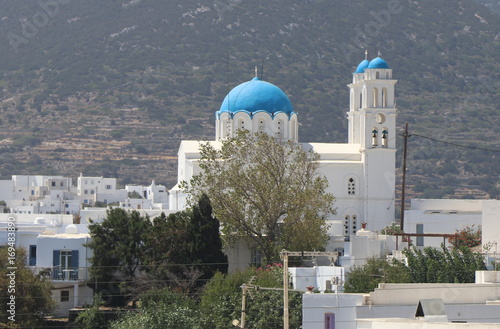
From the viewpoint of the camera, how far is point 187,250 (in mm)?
37750

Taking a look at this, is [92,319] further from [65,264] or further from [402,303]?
[402,303]

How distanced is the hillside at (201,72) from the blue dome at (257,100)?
46.8m

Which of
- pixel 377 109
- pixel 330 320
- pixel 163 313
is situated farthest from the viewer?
pixel 377 109

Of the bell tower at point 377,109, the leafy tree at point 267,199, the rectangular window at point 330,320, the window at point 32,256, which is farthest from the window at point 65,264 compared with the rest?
the bell tower at point 377,109

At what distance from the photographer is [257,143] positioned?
4356cm

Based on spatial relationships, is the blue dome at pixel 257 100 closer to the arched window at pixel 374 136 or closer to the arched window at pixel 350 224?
the arched window at pixel 374 136

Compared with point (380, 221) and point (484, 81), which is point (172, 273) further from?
point (484, 81)

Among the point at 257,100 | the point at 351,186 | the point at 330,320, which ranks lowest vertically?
the point at 330,320

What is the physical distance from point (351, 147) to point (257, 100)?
5001 mm

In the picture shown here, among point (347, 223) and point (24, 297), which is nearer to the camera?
point (24, 297)

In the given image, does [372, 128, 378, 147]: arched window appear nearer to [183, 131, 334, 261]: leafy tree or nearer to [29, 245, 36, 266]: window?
[183, 131, 334, 261]: leafy tree

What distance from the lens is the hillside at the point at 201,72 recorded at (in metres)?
112

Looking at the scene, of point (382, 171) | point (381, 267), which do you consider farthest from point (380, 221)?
point (381, 267)

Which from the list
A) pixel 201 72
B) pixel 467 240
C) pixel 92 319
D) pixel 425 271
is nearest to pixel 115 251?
pixel 92 319
